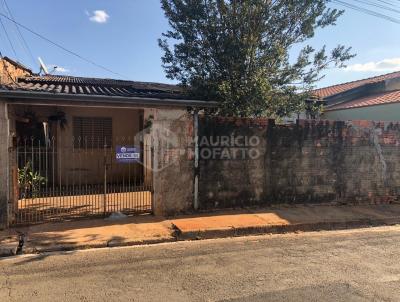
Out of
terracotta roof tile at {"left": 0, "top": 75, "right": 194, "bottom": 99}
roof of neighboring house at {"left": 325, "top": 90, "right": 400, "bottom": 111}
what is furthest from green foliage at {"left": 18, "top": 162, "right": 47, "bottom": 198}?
roof of neighboring house at {"left": 325, "top": 90, "right": 400, "bottom": 111}

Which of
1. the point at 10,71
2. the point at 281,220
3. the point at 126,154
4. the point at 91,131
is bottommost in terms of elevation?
the point at 281,220

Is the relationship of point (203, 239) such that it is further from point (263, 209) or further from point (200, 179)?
point (263, 209)

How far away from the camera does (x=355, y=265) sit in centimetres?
582

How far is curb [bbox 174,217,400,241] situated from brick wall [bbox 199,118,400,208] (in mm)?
1652

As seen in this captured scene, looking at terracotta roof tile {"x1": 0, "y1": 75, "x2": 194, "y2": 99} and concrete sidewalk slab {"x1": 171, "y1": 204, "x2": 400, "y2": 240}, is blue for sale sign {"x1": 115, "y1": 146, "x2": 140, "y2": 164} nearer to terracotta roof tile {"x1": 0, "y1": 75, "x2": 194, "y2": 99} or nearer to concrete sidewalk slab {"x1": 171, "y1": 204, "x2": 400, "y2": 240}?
terracotta roof tile {"x1": 0, "y1": 75, "x2": 194, "y2": 99}

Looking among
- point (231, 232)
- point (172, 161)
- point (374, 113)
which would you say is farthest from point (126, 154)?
point (374, 113)

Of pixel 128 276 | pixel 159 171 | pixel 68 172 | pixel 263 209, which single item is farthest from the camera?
pixel 68 172

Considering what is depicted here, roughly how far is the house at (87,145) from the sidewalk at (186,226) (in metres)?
0.73

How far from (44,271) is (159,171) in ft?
13.1

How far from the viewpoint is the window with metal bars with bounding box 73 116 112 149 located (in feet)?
45.7

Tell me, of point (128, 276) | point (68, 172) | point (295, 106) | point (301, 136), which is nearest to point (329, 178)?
point (301, 136)

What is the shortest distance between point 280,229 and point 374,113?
10572 millimetres

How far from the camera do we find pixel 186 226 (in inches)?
320

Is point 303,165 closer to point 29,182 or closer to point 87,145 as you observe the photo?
point 29,182
